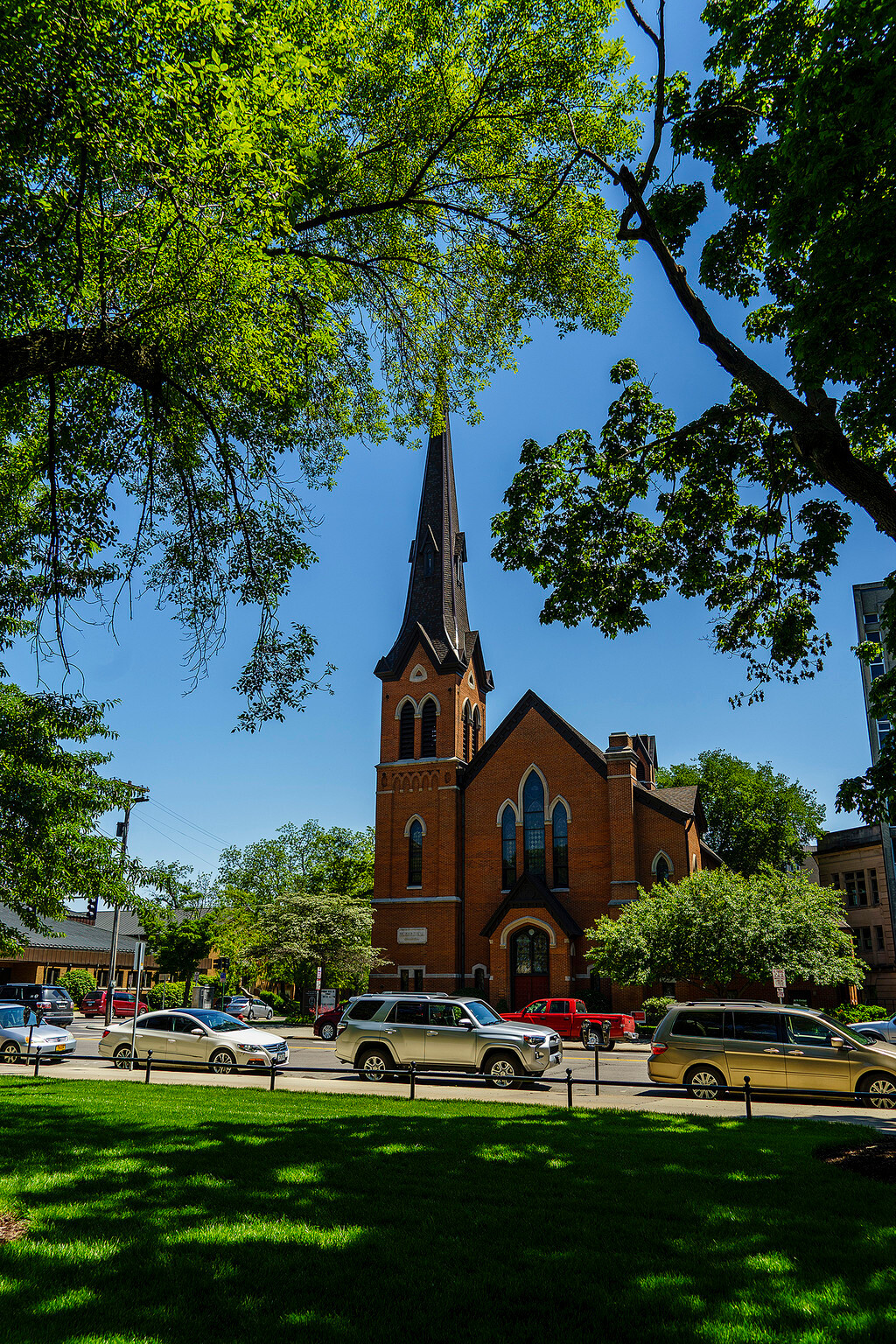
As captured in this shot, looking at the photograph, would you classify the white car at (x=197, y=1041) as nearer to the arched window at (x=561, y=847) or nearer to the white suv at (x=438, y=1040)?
the white suv at (x=438, y=1040)

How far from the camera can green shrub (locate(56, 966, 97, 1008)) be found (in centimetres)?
4856

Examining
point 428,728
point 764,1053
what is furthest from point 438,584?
point 764,1053

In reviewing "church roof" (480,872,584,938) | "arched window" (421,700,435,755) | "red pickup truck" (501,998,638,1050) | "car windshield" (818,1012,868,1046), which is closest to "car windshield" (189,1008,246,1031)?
"red pickup truck" (501,998,638,1050)

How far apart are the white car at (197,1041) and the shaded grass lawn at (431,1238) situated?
384 inches

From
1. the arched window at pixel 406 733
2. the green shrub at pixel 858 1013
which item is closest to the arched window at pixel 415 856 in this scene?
the arched window at pixel 406 733

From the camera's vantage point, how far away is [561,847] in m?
41.4

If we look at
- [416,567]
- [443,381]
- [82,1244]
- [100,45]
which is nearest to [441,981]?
[416,567]

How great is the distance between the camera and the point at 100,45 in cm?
593

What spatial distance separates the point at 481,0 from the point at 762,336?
554 cm

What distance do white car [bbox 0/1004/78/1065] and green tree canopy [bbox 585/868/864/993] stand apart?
18.9 metres

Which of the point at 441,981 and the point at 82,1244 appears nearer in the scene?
the point at 82,1244

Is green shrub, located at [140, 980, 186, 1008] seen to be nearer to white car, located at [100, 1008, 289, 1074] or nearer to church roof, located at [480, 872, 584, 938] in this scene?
church roof, located at [480, 872, 584, 938]

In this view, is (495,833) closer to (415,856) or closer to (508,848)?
(508,848)

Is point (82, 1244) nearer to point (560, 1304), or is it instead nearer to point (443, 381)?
point (560, 1304)
